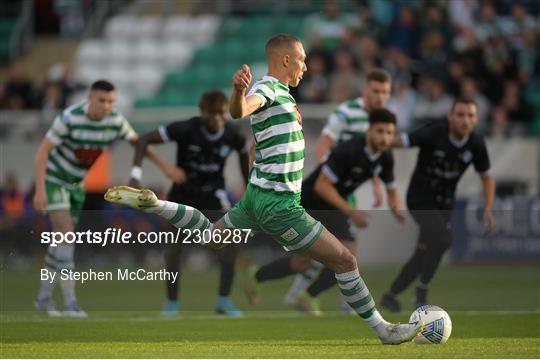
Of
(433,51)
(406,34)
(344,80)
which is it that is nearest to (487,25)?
(433,51)

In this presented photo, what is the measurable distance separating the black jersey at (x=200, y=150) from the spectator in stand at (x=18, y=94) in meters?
11.5

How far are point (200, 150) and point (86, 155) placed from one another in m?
1.16

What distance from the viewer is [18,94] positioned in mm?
26359

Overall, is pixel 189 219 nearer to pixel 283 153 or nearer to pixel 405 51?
pixel 283 153

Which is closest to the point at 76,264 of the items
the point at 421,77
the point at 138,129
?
the point at 138,129

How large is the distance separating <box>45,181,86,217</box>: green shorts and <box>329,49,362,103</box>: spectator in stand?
875 centimetres

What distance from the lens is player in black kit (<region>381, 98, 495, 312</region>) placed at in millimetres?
14773

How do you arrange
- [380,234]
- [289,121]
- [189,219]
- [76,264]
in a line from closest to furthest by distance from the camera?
[289,121], [189,219], [76,264], [380,234]

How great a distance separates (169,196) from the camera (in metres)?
15.3

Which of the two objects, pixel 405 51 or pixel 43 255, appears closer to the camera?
pixel 43 255

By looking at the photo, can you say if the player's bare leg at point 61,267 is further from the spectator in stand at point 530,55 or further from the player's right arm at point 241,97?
the spectator in stand at point 530,55

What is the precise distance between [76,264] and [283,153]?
3.77 meters

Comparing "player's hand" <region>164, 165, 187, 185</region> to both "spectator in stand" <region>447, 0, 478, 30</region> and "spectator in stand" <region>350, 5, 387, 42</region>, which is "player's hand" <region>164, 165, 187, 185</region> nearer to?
"spectator in stand" <region>350, 5, 387, 42</region>

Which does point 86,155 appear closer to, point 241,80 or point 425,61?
point 241,80
